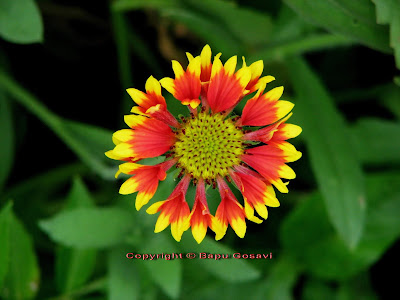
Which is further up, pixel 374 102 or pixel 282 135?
pixel 374 102

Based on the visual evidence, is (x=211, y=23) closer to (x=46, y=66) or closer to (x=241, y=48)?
(x=241, y=48)

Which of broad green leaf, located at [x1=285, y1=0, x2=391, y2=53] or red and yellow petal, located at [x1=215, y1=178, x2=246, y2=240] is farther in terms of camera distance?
broad green leaf, located at [x1=285, y1=0, x2=391, y2=53]

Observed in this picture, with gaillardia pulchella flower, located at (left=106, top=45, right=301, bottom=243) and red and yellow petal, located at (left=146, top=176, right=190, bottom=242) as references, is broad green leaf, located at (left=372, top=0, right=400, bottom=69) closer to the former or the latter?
gaillardia pulchella flower, located at (left=106, top=45, right=301, bottom=243)

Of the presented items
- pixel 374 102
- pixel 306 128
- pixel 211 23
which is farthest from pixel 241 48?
pixel 374 102

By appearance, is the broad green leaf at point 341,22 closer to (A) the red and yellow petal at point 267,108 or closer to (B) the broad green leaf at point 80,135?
(A) the red and yellow petal at point 267,108

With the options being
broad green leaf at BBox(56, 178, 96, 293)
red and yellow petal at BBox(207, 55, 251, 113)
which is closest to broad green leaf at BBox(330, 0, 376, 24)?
red and yellow petal at BBox(207, 55, 251, 113)

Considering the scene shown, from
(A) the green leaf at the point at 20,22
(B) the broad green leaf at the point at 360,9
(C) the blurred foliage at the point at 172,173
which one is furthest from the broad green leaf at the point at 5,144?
(B) the broad green leaf at the point at 360,9

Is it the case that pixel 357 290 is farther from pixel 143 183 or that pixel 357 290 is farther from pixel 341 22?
pixel 143 183
